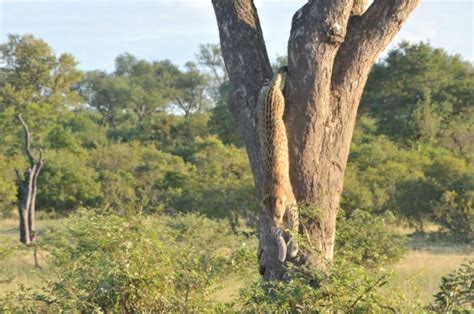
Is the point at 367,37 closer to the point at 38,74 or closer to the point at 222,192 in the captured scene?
the point at 222,192

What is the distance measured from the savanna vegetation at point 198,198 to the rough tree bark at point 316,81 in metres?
0.42

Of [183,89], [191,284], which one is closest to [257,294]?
[191,284]

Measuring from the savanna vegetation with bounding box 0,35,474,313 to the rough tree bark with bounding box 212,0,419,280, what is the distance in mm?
417

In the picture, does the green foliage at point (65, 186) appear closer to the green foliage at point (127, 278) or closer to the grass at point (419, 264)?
the grass at point (419, 264)

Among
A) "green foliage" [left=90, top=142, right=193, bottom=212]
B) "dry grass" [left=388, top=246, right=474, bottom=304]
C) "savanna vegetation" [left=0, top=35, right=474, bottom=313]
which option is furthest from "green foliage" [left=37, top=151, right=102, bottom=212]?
"dry grass" [left=388, top=246, right=474, bottom=304]

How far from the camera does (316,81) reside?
12.8 feet

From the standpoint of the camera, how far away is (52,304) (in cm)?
364

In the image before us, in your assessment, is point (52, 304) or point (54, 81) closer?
point (52, 304)

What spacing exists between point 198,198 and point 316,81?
13.4 m

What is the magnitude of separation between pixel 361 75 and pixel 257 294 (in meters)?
1.55

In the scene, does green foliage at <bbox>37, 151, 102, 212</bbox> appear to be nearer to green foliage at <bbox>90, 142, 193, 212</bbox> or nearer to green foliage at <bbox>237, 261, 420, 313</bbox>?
green foliage at <bbox>90, 142, 193, 212</bbox>

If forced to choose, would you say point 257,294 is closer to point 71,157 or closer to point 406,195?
point 406,195

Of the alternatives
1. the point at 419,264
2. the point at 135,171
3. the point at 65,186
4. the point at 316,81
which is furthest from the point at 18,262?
the point at 135,171

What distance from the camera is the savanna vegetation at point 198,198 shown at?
363cm
